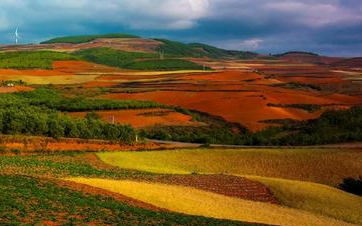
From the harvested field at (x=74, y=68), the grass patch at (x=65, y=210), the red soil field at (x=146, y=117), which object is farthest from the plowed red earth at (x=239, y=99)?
the grass patch at (x=65, y=210)

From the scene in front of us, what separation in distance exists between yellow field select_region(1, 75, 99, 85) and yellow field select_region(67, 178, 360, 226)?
4292 inches

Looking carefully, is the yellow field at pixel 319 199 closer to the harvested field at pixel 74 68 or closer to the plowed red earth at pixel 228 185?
the plowed red earth at pixel 228 185

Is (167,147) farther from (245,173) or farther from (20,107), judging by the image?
(20,107)

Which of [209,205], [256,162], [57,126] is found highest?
[57,126]

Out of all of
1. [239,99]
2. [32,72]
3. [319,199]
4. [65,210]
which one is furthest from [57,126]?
[32,72]

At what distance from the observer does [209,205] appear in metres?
37.2

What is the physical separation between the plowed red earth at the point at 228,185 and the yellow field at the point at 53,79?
10325 centimetres

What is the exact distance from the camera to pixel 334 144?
76.8m

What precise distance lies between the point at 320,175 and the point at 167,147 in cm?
2096

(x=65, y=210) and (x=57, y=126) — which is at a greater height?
(x=65, y=210)

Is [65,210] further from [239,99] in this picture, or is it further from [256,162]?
[239,99]

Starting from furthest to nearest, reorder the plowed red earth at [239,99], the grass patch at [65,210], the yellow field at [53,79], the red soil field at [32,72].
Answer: the red soil field at [32,72]
the yellow field at [53,79]
the plowed red earth at [239,99]
the grass patch at [65,210]

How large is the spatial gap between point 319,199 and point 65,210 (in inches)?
909

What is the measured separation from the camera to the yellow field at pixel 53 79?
474 ft
